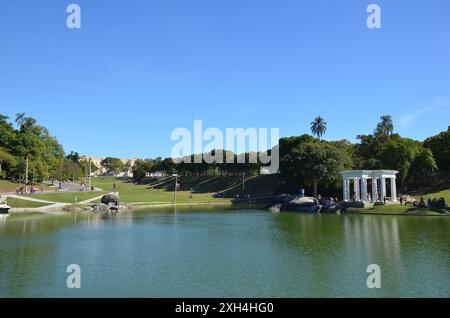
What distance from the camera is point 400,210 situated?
208ft

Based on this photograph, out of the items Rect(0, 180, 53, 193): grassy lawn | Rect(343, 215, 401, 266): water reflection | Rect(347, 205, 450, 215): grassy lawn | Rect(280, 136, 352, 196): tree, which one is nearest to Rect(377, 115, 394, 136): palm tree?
Rect(280, 136, 352, 196): tree

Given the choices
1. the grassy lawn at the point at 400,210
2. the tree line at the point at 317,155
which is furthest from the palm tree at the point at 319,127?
the grassy lawn at the point at 400,210

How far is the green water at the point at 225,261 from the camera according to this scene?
20.4 meters

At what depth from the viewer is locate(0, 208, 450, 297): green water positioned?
66.8ft

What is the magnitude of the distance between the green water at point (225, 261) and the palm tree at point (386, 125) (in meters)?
74.6

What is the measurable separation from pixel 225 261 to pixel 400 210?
1788 inches

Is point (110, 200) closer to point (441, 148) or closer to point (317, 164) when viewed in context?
point (317, 164)

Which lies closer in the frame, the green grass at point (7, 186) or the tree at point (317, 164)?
the tree at point (317, 164)

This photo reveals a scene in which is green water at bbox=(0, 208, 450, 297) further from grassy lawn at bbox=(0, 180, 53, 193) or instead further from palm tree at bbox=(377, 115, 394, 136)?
palm tree at bbox=(377, 115, 394, 136)

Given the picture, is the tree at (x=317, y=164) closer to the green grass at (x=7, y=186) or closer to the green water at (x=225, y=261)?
the green water at (x=225, y=261)

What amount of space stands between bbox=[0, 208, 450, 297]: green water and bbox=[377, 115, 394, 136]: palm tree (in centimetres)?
7463
